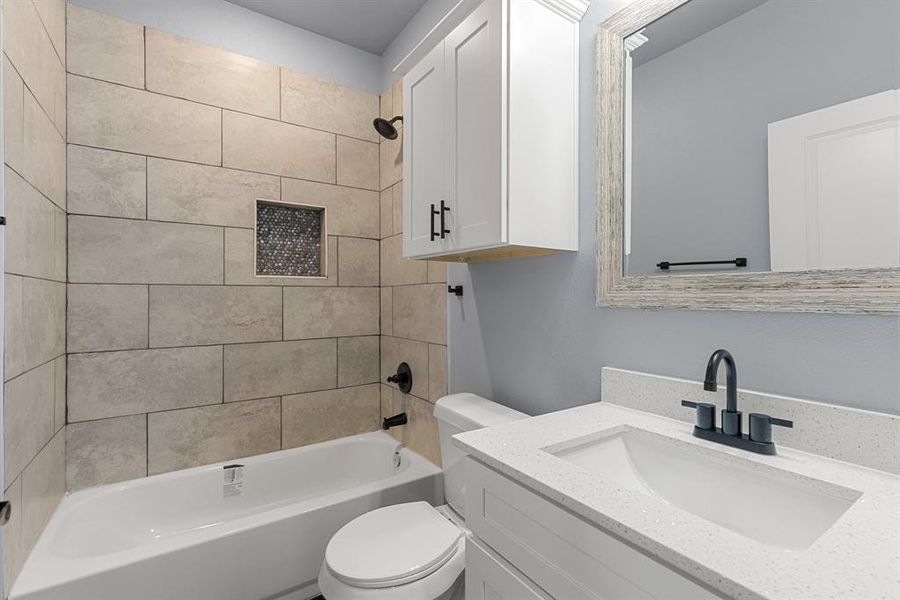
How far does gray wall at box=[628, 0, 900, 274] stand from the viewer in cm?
85

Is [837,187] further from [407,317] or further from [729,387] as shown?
[407,317]

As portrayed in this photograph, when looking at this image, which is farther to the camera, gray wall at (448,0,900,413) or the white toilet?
the white toilet

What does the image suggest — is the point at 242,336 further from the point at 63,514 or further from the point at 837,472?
the point at 837,472

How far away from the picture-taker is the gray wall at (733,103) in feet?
2.80

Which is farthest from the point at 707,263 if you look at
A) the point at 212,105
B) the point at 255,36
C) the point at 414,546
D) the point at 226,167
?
the point at 255,36

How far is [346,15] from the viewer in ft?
7.32

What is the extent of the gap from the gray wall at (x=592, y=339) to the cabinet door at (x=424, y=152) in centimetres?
33

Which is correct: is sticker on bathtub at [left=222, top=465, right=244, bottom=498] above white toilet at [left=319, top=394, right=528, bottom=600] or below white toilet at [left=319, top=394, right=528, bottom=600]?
below

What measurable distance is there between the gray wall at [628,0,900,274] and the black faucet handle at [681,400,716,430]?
1.11 ft

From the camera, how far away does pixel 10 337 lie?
3.95 ft

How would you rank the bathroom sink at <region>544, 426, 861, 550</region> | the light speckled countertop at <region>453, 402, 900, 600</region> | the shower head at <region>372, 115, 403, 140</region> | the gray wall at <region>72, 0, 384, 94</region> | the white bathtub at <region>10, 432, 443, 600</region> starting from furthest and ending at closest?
the shower head at <region>372, 115, 403, 140</region> < the gray wall at <region>72, 0, 384, 94</region> < the white bathtub at <region>10, 432, 443, 600</region> < the bathroom sink at <region>544, 426, 861, 550</region> < the light speckled countertop at <region>453, 402, 900, 600</region>

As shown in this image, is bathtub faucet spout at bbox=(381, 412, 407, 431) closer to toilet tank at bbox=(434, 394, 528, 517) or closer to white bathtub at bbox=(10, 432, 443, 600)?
white bathtub at bbox=(10, 432, 443, 600)

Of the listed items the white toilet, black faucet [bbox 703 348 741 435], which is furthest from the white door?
the white toilet

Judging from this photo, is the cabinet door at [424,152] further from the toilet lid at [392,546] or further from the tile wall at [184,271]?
the toilet lid at [392,546]
